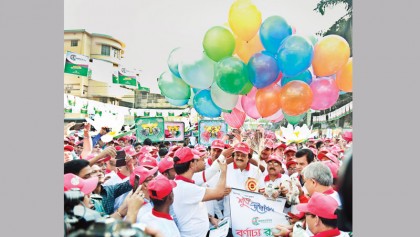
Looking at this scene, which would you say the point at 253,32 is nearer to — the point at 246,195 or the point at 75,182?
the point at 246,195

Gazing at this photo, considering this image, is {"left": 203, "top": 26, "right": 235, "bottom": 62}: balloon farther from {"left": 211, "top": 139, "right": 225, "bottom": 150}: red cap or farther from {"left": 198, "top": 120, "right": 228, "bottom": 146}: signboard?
{"left": 198, "top": 120, "right": 228, "bottom": 146}: signboard

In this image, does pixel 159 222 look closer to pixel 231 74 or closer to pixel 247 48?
pixel 231 74

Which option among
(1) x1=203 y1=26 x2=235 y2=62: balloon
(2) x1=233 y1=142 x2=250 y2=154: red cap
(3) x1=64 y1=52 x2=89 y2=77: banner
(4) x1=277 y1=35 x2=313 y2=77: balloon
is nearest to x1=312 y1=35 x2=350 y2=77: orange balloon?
(4) x1=277 y1=35 x2=313 y2=77: balloon

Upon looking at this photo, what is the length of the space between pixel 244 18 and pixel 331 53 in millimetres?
694

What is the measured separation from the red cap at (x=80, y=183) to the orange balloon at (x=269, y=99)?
54.1 inches

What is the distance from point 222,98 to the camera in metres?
3.30

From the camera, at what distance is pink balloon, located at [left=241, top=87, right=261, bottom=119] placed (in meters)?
3.28

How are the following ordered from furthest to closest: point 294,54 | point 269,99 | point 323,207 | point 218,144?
point 218,144 → point 269,99 → point 294,54 → point 323,207

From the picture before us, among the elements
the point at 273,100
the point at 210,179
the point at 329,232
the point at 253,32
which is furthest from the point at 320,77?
the point at 329,232

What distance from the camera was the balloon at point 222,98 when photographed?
10.7 feet

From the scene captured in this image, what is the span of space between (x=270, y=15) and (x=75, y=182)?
1887 millimetres

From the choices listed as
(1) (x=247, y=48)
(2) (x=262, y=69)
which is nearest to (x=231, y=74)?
(2) (x=262, y=69)

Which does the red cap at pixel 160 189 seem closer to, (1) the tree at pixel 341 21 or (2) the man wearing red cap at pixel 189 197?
(2) the man wearing red cap at pixel 189 197

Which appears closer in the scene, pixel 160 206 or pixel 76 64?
pixel 160 206
